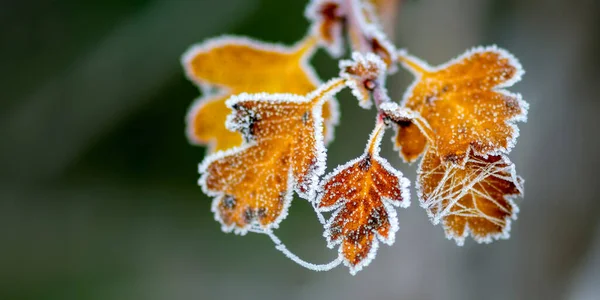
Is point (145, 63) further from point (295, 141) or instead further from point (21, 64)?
point (295, 141)

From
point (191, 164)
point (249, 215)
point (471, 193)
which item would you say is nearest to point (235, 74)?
point (249, 215)

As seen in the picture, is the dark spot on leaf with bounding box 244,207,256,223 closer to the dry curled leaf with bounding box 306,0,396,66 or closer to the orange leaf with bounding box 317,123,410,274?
the orange leaf with bounding box 317,123,410,274

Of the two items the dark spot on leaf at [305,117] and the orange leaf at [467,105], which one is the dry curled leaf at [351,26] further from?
the dark spot on leaf at [305,117]

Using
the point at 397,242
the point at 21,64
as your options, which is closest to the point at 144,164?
the point at 21,64

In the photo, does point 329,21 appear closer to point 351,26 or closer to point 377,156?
point 351,26

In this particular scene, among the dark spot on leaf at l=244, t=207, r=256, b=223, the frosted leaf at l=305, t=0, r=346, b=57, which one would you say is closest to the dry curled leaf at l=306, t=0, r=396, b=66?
the frosted leaf at l=305, t=0, r=346, b=57

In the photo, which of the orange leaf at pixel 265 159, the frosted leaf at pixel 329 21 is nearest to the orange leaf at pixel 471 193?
the orange leaf at pixel 265 159
